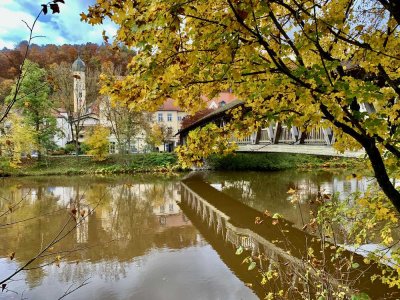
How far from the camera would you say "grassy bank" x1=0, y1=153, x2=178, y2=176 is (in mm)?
35500

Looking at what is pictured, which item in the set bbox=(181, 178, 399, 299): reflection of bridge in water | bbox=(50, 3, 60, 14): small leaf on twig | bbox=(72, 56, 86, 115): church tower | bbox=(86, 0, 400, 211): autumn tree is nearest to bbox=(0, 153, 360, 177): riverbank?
bbox=(72, 56, 86, 115): church tower

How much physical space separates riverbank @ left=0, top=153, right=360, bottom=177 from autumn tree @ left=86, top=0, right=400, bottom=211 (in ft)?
101

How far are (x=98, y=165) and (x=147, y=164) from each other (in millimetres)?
5135

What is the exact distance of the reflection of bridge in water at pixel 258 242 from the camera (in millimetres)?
6352

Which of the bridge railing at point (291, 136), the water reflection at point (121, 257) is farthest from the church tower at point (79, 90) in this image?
the water reflection at point (121, 257)

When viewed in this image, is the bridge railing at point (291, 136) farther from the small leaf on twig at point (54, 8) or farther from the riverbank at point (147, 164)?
the riverbank at point (147, 164)

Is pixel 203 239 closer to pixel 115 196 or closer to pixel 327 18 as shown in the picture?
pixel 327 18

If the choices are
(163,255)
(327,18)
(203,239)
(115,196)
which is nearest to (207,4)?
(327,18)

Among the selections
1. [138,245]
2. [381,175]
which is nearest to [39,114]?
[138,245]

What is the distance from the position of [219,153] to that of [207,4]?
4.87ft

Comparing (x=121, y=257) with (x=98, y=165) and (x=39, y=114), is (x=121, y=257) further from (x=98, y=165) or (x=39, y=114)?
(x=39, y=114)

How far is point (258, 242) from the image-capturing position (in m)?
10.2

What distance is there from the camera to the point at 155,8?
7.45ft

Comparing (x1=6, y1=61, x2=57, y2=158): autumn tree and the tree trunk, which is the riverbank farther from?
the tree trunk
